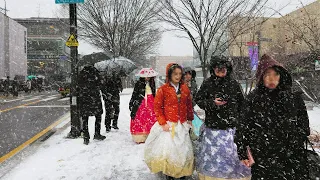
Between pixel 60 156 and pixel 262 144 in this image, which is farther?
pixel 60 156

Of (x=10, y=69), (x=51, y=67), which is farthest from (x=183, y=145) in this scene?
(x=51, y=67)

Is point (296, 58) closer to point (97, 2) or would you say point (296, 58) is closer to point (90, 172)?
point (90, 172)

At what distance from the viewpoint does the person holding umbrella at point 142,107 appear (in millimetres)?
7031

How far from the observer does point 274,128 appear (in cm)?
287

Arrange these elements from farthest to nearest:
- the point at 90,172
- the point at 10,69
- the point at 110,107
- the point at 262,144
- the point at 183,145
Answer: the point at 10,69
the point at 110,107
the point at 90,172
the point at 183,145
the point at 262,144

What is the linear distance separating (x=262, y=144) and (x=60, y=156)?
173 inches

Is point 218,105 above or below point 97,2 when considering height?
below

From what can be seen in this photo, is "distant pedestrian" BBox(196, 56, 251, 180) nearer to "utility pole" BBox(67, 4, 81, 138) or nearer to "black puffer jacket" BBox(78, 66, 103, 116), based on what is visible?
"black puffer jacket" BBox(78, 66, 103, 116)

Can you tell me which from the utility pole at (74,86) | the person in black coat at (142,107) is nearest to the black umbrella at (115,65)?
the utility pole at (74,86)

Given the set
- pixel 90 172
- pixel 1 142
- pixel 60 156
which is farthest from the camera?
pixel 1 142

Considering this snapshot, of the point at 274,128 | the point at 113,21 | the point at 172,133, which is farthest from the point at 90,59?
the point at 113,21

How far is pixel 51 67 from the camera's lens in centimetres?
6956

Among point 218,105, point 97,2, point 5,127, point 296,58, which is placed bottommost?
point 5,127

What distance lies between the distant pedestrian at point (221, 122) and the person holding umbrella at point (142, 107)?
A: 3113 mm
